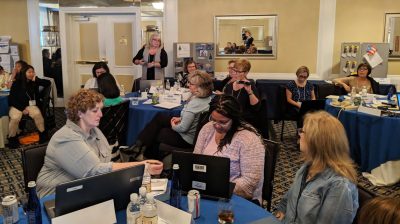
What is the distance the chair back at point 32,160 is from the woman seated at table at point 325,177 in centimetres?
152

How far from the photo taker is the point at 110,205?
5.33 ft

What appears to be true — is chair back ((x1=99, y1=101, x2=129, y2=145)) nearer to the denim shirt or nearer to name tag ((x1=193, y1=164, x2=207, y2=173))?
name tag ((x1=193, y1=164, x2=207, y2=173))

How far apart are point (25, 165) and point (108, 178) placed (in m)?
0.96

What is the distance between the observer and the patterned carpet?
153 inches

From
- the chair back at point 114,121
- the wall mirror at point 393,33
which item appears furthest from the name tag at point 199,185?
the wall mirror at point 393,33

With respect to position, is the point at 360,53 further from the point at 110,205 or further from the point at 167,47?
the point at 110,205

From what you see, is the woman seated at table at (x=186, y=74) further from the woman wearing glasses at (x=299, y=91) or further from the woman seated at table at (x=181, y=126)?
the woman seated at table at (x=181, y=126)

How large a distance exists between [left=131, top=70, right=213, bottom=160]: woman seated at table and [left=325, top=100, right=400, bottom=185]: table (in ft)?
6.03

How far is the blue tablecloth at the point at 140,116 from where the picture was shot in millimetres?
4547

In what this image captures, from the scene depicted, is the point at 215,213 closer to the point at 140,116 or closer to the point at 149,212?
the point at 149,212

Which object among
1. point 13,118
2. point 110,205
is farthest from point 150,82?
point 110,205

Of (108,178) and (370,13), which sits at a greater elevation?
(370,13)

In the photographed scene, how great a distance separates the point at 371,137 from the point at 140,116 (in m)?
2.66

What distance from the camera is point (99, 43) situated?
27.1ft
